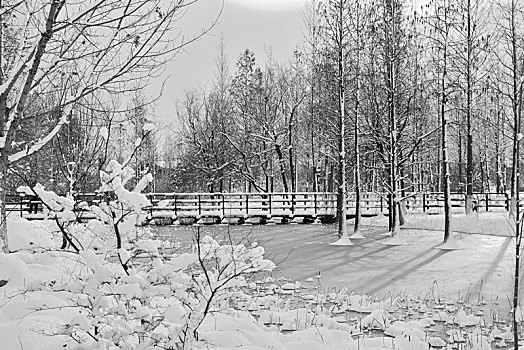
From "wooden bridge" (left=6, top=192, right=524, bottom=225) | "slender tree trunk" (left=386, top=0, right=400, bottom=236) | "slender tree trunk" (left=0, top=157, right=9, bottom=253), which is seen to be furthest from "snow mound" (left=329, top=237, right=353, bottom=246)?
"slender tree trunk" (left=0, top=157, right=9, bottom=253)

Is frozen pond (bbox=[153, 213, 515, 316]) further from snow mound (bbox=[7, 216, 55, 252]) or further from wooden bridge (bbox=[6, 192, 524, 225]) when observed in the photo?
snow mound (bbox=[7, 216, 55, 252])

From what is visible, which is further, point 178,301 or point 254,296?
point 254,296

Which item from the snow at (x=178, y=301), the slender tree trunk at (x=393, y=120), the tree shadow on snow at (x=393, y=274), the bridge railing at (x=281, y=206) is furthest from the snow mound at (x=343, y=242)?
the bridge railing at (x=281, y=206)

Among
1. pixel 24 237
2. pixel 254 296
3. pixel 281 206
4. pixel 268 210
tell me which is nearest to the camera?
pixel 254 296

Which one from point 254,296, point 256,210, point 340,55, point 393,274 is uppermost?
point 340,55

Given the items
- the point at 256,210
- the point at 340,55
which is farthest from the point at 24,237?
the point at 256,210

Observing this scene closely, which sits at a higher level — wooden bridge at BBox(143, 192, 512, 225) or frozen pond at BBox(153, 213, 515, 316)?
wooden bridge at BBox(143, 192, 512, 225)

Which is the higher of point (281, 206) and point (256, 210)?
point (281, 206)

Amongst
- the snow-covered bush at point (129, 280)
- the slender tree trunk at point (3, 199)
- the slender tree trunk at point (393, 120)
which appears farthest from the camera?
the slender tree trunk at point (393, 120)

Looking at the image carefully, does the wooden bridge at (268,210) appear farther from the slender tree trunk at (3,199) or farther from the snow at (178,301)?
the slender tree trunk at (3,199)

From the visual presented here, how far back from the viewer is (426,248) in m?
16.6

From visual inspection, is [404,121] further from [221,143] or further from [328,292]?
[221,143]

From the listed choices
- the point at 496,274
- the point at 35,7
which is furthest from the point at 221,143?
the point at 35,7

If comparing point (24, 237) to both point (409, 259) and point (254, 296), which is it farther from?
point (409, 259)
